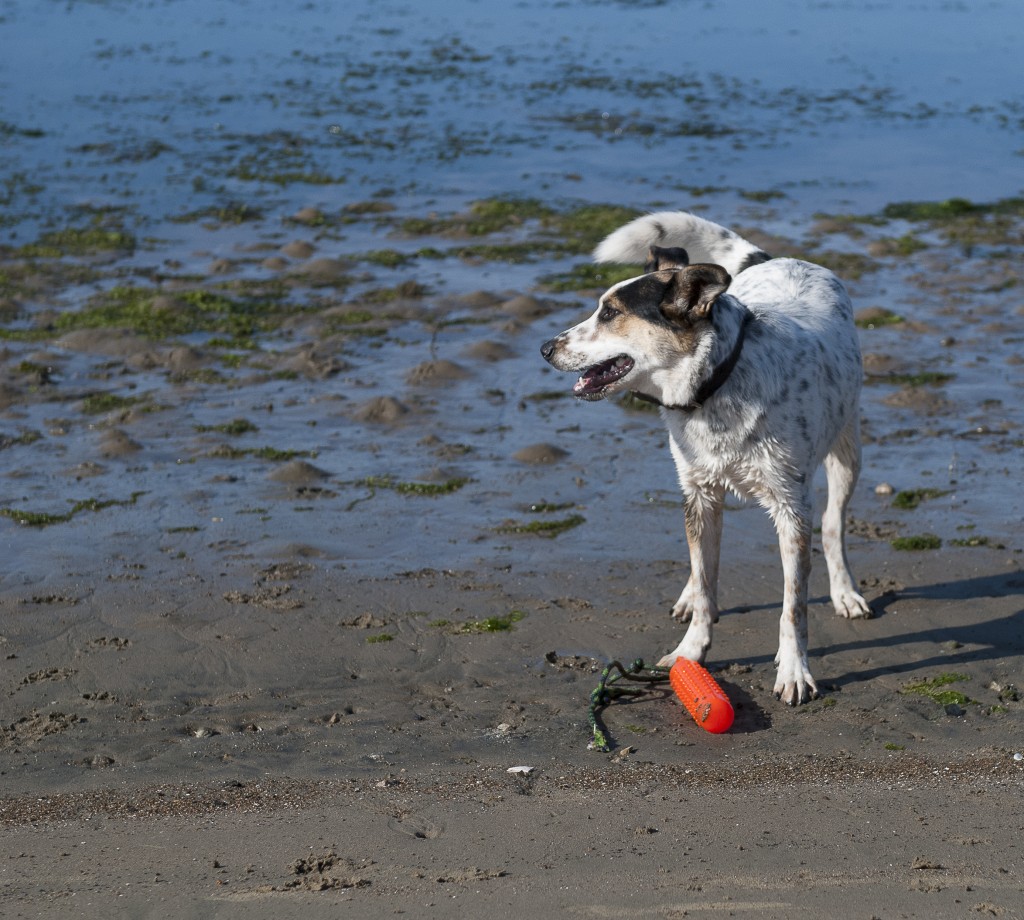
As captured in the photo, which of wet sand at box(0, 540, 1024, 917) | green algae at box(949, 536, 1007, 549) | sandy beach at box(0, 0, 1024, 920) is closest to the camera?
wet sand at box(0, 540, 1024, 917)

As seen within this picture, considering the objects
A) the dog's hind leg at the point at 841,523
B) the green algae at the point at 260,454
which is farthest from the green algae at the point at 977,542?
the green algae at the point at 260,454

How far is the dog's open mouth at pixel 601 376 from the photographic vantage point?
223 inches

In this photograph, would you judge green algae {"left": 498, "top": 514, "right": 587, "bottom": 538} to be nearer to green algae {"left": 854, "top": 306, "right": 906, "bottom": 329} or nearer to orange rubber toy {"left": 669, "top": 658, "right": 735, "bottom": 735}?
orange rubber toy {"left": 669, "top": 658, "right": 735, "bottom": 735}

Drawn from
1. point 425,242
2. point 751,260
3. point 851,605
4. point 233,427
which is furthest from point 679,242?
point 425,242

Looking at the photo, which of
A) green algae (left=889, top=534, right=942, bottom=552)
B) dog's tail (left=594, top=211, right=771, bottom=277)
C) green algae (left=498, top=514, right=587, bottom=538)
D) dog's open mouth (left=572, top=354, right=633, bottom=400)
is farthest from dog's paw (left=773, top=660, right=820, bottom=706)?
dog's tail (left=594, top=211, right=771, bottom=277)

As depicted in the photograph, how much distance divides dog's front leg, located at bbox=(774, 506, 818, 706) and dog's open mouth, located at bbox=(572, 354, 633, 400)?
0.95 meters

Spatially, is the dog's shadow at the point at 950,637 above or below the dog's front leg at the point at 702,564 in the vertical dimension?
below

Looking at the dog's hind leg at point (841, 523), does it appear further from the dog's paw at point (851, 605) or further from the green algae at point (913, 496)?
the green algae at point (913, 496)

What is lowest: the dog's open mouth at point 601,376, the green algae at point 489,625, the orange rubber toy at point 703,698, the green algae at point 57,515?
the green algae at point 57,515

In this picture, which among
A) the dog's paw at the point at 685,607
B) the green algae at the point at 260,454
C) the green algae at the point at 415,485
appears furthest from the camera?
the green algae at the point at 260,454

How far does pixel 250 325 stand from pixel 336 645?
508cm

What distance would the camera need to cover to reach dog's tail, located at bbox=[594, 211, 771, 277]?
22.2 feet

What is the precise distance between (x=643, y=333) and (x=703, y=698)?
1.53 metres

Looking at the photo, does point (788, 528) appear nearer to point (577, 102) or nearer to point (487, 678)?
point (487, 678)
